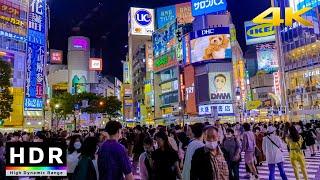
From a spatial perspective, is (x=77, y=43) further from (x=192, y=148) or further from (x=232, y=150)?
(x=192, y=148)

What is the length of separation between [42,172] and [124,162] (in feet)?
3.72

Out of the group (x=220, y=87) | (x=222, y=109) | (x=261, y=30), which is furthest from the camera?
(x=261, y=30)

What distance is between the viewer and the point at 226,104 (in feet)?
200

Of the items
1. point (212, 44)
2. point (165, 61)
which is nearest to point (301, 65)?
point (212, 44)

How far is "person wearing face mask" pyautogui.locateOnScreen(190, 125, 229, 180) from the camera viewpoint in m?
4.80

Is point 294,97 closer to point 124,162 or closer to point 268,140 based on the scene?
point 268,140

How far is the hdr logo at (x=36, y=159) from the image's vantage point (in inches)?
160

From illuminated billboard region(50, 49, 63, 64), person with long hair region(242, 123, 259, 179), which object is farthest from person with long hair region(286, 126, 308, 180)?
illuminated billboard region(50, 49, 63, 64)

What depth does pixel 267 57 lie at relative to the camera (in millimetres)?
97938

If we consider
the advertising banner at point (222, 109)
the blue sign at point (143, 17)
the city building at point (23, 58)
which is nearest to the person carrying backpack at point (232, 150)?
the city building at point (23, 58)

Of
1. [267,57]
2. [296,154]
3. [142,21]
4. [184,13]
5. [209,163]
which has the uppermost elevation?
[142,21]

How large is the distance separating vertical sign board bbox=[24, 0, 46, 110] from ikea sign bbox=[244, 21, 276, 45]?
2382 inches

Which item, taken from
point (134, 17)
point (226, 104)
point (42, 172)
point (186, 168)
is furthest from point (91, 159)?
point (134, 17)

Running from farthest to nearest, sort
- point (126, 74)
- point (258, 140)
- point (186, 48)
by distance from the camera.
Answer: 1. point (126, 74)
2. point (186, 48)
3. point (258, 140)
